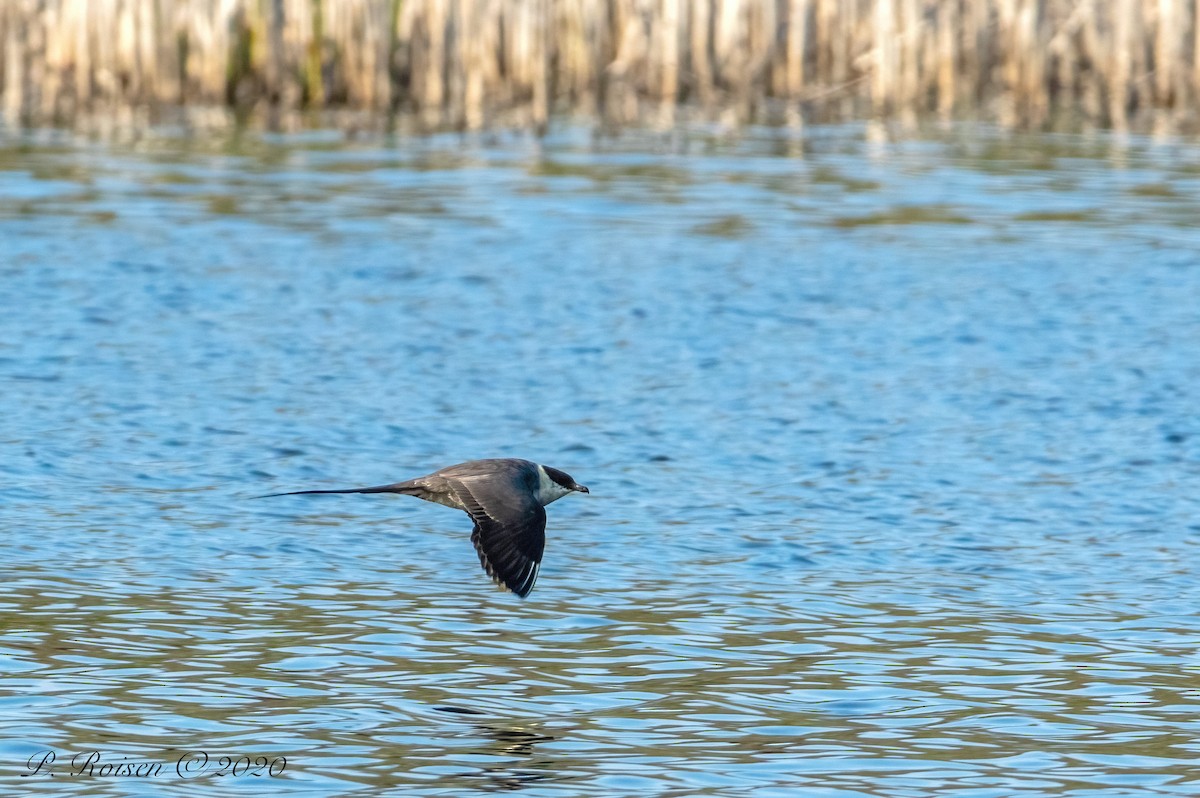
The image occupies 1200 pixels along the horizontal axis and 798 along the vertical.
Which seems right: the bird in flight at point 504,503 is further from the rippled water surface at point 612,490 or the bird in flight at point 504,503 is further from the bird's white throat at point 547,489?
the rippled water surface at point 612,490

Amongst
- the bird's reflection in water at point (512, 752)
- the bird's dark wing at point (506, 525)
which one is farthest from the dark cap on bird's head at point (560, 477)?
the bird's reflection in water at point (512, 752)

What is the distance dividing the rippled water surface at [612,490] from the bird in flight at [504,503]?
375 millimetres

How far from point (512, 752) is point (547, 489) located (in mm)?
2015

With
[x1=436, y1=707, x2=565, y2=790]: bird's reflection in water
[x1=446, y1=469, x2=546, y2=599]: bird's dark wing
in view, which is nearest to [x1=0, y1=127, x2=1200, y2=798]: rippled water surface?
[x1=436, y1=707, x2=565, y2=790]: bird's reflection in water

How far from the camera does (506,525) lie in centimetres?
754

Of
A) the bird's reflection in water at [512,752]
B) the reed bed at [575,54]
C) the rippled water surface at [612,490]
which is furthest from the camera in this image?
the reed bed at [575,54]

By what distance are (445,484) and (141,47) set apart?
16.7m

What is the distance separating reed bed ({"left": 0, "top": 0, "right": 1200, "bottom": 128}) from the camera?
77.3ft

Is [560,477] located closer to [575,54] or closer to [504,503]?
[504,503]

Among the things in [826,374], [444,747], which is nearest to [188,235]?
[826,374]

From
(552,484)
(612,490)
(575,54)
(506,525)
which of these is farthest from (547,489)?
(575,54)

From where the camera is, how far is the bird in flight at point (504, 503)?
734 cm

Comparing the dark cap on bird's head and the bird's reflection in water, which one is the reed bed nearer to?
the dark cap on bird's head

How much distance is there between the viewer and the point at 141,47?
2342 cm
